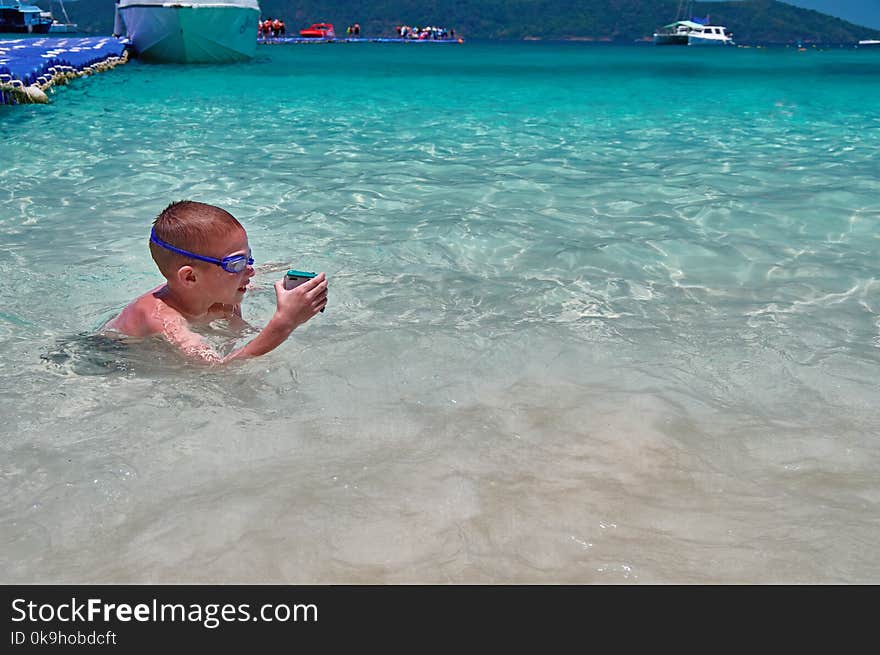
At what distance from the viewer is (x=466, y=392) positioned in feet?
11.0

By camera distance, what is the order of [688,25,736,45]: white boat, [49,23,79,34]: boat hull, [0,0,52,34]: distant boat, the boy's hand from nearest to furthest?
the boy's hand, [0,0,52,34]: distant boat, [49,23,79,34]: boat hull, [688,25,736,45]: white boat

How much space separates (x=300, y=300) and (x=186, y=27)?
29898 millimetres

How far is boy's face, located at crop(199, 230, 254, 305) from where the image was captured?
3.18 metres

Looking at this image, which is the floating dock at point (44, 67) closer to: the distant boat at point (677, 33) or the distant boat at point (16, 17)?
the distant boat at point (16, 17)

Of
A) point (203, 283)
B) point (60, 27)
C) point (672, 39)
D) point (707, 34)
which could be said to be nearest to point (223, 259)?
point (203, 283)

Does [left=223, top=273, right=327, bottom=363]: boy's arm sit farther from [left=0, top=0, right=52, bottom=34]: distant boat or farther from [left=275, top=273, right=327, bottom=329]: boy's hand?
[left=0, top=0, right=52, bottom=34]: distant boat

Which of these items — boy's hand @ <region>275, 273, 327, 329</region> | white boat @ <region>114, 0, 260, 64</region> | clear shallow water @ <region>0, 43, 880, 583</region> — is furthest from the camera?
white boat @ <region>114, 0, 260, 64</region>

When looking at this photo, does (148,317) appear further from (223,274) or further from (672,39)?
(672,39)

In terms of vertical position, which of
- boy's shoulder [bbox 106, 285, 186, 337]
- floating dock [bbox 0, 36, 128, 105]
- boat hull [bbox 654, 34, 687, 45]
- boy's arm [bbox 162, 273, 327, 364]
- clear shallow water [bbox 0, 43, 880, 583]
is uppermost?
boat hull [bbox 654, 34, 687, 45]

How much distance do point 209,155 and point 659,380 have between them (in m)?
8.23

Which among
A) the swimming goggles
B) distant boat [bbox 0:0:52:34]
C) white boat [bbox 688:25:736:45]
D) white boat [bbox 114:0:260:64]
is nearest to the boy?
the swimming goggles

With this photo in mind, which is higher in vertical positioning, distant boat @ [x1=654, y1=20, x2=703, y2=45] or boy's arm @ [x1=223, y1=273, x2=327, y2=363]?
distant boat @ [x1=654, y1=20, x2=703, y2=45]

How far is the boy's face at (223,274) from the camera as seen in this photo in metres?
3.18
